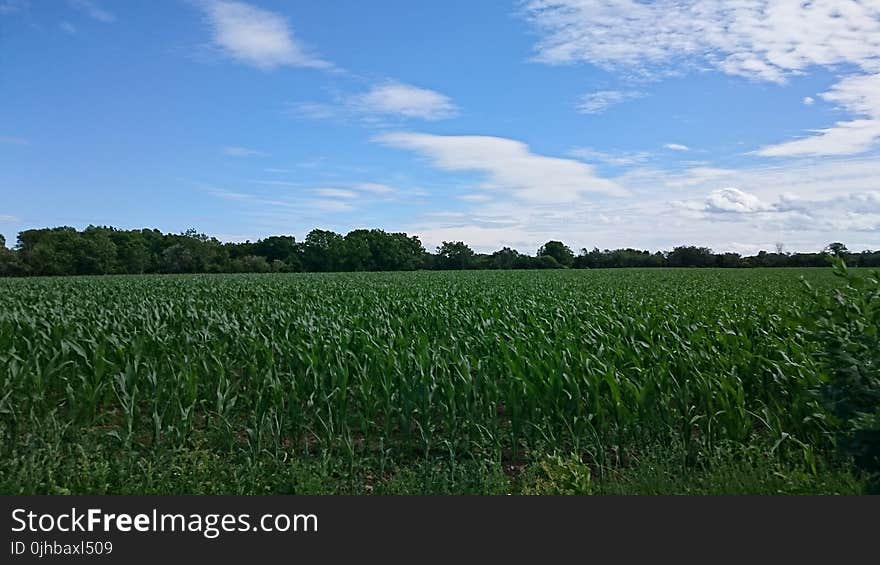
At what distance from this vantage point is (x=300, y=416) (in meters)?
6.85

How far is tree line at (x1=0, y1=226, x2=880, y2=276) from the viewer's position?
3233 inches

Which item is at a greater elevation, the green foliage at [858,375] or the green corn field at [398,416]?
the green foliage at [858,375]

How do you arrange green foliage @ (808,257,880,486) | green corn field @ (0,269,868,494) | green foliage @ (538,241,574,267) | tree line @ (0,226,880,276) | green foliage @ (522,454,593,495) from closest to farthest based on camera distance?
1. green foliage @ (808,257,880,486)
2. green foliage @ (522,454,593,495)
3. green corn field @ (0,269,868,494)
4. tree line @ (0,226,880,276)
5. green foliage @ (538,241,574,267)

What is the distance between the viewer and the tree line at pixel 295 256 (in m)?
82.1

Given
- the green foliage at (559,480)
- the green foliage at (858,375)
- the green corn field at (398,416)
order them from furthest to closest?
the green corn field at (398,416) < the green foliage at (559,480) < the green foliage at (858,375)

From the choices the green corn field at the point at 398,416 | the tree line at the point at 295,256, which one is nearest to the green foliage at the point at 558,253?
the tree line at the point at 295,256

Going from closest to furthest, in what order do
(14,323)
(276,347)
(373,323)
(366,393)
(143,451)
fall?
1. (143,451)
2. (366,393)
3. (276,347)
4. (14,323)
5. (373,323)

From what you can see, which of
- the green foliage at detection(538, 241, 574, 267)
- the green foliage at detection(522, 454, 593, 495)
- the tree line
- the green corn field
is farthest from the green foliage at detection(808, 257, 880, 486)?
Result: the green foliage at detection(538, 241, 574, 267)

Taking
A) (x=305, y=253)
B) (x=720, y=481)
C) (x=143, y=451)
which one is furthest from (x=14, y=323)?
(x=305, y=253)

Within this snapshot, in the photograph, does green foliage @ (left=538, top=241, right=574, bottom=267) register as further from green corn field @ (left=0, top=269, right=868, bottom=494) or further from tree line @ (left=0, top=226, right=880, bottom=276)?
green corn field @ (left=0, top=269, right=868, bottom=494)

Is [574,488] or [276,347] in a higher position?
[276,347]

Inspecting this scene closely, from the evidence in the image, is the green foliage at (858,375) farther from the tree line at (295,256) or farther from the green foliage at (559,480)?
the tree line at (295,256)

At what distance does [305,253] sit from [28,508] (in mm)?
104704

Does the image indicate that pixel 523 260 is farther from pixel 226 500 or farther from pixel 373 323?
pixel 226 500
